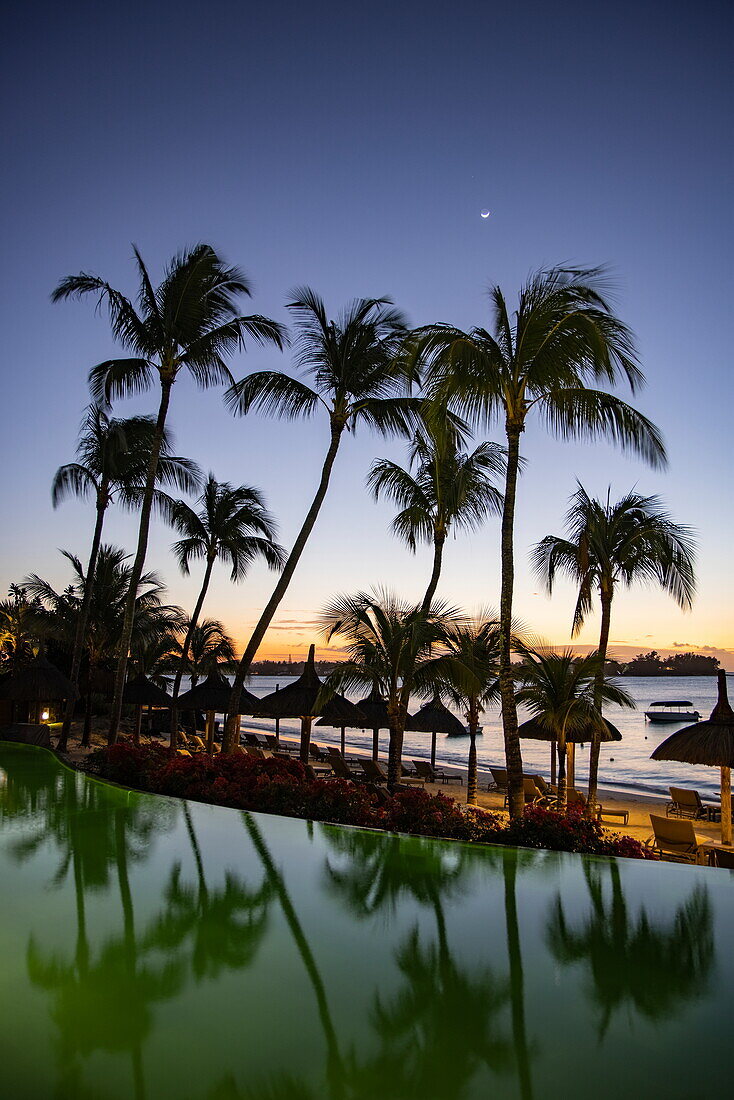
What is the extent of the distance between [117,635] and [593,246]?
2149 cm

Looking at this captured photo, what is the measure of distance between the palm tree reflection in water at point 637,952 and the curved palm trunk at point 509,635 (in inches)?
102

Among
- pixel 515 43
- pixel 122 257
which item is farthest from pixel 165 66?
pixel 515 43

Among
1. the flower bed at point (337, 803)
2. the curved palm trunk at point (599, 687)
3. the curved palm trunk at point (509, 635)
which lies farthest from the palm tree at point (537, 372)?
the curved palm trunk at point (599, 687)

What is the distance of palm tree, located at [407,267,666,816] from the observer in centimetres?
855

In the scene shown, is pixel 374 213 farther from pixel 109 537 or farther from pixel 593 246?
pixel 109 537

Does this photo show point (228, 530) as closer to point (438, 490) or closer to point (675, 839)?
point (438, 490)

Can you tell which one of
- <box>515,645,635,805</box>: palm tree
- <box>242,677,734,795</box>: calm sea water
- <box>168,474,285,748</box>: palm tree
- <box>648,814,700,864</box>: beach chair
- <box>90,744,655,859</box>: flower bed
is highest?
<box>168,474,285,748</box>: palm tree

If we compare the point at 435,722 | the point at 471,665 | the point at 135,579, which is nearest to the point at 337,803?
the point at 471,665

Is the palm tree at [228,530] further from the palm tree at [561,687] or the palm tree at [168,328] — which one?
the palm tree at [561,687]

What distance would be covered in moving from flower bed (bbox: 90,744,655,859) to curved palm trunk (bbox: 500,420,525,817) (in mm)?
675

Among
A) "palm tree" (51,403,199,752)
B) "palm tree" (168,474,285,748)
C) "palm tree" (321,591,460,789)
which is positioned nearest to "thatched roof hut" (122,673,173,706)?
"palm tree" (168,474,285,748)

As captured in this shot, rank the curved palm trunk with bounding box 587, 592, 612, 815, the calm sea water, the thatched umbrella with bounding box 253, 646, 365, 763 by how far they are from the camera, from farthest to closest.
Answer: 1. the calm sea water
2. the thatched umbrella with bounding box 253, 646, 365, 763
3. the curved palm trunk with bounding box 587, 592, 612, 815

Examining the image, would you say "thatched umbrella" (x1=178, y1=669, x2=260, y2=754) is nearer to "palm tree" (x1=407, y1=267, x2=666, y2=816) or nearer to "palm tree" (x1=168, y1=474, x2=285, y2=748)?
"palm tree" (x1=168, y1=474, x2=285, y2=748)

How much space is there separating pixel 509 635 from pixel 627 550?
5387 mm
